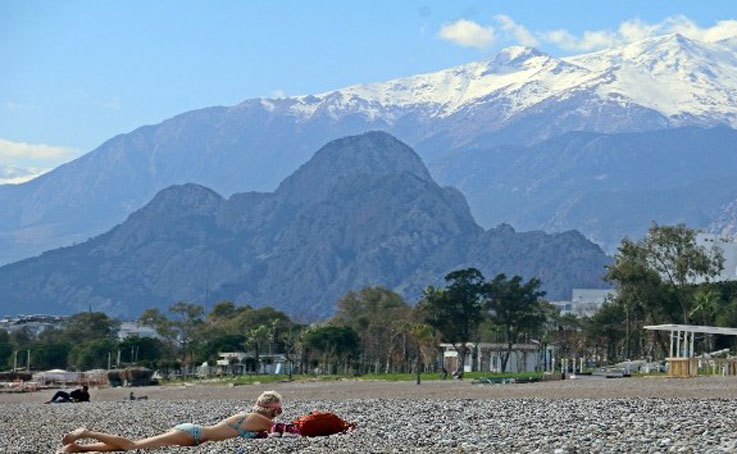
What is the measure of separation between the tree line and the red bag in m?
51.2

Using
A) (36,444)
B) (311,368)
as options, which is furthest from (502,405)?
(311,368)

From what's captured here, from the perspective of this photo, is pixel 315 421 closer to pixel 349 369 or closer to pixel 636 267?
pixel 636 267

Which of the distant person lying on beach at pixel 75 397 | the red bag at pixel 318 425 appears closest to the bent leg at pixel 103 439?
the red bag at pixel 318 425

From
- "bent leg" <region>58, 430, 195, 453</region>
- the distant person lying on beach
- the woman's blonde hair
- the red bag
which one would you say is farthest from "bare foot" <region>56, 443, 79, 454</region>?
the distant person lying on beach

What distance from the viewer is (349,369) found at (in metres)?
118

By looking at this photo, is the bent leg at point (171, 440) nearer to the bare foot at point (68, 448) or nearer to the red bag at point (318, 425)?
the bare foot at point (68, 448)

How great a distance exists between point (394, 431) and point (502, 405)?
1038 cm

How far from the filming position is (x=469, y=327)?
116812 mm

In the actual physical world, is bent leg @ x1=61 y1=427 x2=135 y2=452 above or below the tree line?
below

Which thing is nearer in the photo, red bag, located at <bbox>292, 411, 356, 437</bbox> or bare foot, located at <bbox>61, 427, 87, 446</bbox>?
bare foot, located at <bbox>61, 427, 87, 446</bbox>

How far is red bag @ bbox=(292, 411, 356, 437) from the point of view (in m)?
22.7

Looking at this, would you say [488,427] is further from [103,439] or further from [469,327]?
[469,327]

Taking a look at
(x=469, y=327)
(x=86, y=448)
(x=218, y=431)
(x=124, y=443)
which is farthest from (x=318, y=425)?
(x=469, y=327)

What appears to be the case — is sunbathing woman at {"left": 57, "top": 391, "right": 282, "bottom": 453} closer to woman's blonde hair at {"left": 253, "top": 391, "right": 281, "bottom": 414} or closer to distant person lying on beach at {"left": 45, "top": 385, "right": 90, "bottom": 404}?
woman's blonde hair at {"left": 253, "top": 391, "right": 281, "bottom": 414}
